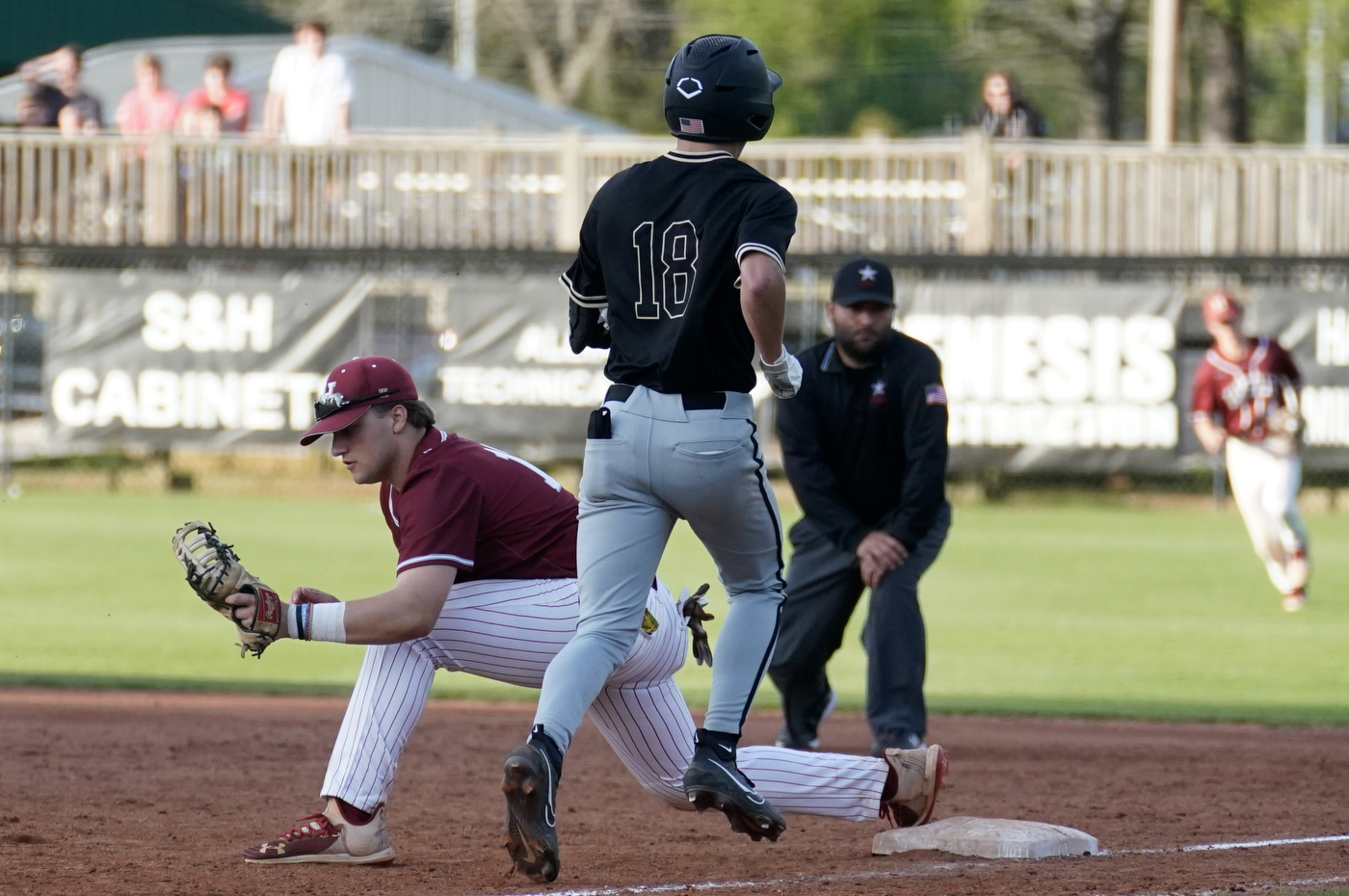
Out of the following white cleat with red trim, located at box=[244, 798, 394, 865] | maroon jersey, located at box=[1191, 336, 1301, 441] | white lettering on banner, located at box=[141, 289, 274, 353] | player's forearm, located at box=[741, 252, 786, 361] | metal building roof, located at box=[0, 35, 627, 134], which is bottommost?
white cleat with red trim, located at box=[244, 798, 394, 865]

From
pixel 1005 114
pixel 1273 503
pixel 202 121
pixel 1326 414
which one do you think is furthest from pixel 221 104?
pixel 1273 503

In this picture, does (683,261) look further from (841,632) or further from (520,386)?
(520,386)

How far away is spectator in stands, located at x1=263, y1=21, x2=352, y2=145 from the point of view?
20016 millimetres

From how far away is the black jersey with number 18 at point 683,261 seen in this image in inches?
173

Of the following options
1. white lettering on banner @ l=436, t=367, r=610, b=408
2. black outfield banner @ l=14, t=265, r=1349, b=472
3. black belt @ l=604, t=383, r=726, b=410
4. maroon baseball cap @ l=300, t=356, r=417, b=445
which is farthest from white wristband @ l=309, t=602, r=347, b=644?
white lettering on banner @ l=436, t=367, r=610, b=408

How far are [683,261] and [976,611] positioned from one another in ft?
26.7

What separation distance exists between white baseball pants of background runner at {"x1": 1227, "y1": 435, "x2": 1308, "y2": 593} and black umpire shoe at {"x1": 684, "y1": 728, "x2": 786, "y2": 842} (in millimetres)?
8127

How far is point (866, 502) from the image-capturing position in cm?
698

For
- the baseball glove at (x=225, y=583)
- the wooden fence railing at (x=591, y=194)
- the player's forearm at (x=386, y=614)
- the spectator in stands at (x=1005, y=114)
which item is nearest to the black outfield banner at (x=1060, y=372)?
the wooden fence railing at (x=591, y=194)

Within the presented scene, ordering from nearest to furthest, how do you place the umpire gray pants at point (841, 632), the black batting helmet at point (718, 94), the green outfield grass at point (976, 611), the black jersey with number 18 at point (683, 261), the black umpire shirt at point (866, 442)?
1. the black jersey with number 18 at point (683, 261)
2. the black batting helmet at point (718, 94)
3. the umpire gray pants at point (841, 632)
4. the black umpire shirt at point (866, 442)
5. the green outfield grass at point (976, 611)

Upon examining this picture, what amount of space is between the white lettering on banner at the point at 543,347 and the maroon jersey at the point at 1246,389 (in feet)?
22.4

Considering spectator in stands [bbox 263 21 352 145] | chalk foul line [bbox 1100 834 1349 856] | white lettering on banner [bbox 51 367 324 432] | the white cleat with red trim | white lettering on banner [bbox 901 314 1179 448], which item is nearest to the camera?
the white cleat with red trim

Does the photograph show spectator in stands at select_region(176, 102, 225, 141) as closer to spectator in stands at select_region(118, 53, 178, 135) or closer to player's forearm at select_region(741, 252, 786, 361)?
spectator in stands at select_region(118, 53, 178, 135)

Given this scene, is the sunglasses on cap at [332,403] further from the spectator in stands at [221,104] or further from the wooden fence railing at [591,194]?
the spectator in stands at [221,104]
